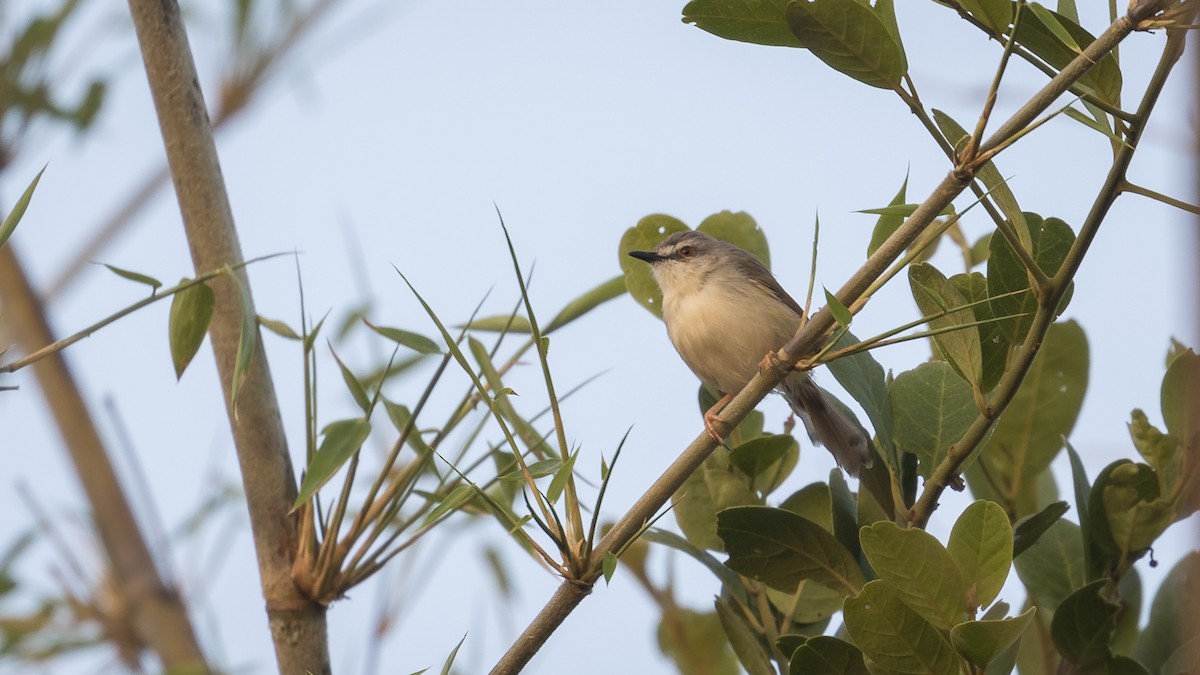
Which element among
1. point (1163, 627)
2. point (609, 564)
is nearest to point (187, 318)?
point (609, 564)

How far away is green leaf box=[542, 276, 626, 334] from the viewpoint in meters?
2.29

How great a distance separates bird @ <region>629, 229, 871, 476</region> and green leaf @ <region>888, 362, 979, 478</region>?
1899 mm

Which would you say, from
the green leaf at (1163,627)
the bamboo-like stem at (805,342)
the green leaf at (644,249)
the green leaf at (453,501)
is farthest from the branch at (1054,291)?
the green leaf at (644,249)

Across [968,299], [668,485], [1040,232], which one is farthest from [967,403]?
[668,485]

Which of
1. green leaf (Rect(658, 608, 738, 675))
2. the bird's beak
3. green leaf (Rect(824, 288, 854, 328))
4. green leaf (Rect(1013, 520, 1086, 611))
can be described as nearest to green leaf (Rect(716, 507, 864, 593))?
green leaf (Rect(1013, 520, 1086, 611))

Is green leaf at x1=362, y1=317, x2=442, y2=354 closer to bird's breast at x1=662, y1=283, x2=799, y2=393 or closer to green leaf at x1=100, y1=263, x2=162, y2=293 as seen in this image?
green leaf at x1=100, y1=263, x2=162, y2=293

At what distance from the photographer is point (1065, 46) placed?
5.25 feet

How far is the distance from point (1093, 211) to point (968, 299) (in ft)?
1.34

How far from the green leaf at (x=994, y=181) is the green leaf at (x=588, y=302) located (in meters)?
0.86

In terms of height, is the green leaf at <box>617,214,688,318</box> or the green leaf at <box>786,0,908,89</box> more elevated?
the green leaf at <box>617,214,688,318</box>

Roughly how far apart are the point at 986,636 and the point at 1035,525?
350 mm

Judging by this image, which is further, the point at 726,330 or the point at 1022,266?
the point at 726,330

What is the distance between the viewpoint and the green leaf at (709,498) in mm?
2170

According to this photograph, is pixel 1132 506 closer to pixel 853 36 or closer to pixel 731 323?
pixel 853 36
